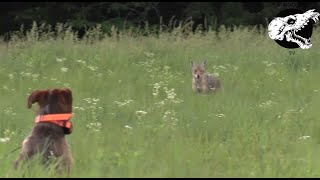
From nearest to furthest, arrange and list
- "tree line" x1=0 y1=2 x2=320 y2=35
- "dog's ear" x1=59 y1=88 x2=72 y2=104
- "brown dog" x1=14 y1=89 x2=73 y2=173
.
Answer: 1. "brown dog" x1=14 y1=89 x2=73 y2=173
2. "dog's ear" x1=59 y1=88 x2=72 y2=104
3. "tree line" x1=0 y1=2 x2=320 y2=35

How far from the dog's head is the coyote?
4909 mm

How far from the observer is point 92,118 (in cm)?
767

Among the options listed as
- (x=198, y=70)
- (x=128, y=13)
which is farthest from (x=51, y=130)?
(x=128, y=13)

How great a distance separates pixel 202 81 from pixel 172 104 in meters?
A: 2.22

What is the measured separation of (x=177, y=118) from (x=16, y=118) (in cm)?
236

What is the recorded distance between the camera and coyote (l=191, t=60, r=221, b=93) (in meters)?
10.3

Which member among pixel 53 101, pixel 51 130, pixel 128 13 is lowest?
pixel 51 130

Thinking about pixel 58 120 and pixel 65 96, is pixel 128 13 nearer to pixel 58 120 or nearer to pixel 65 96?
pixel 65 96

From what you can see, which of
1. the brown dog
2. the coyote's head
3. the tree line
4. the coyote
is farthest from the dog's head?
the tree line

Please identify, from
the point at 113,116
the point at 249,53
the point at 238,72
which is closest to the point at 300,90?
the point at 238,72

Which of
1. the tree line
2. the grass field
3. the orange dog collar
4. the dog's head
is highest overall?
the tree line

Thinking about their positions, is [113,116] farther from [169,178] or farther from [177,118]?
[169,178]

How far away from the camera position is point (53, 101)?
5.32m

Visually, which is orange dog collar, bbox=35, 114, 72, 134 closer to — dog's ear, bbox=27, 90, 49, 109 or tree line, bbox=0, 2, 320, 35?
dog's ear, bbox=27, 90, 49, 109
